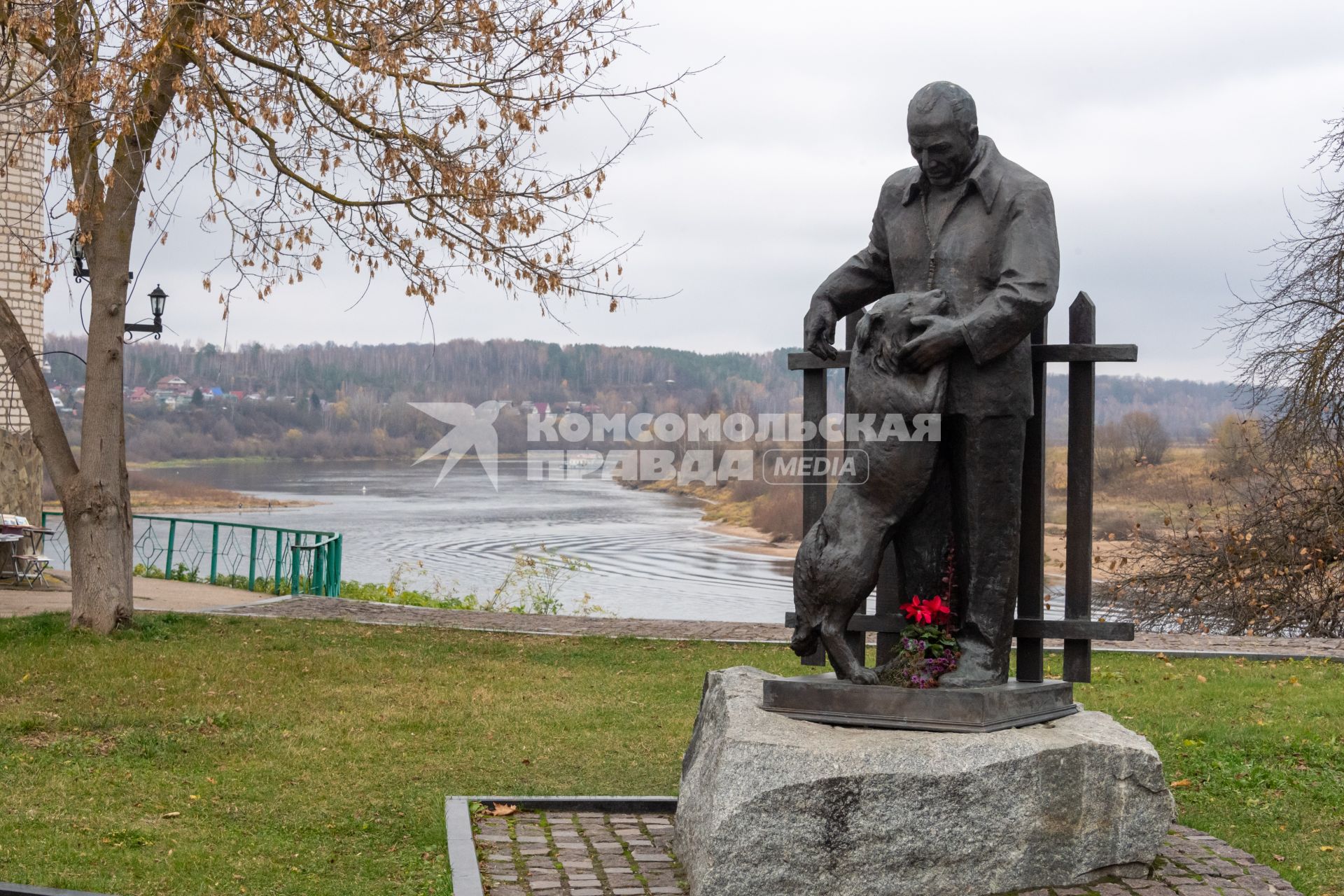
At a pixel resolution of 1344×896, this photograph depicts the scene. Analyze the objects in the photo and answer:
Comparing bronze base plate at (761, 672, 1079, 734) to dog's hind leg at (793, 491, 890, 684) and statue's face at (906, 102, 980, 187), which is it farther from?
statue's face at (906, 102, 980, 187)

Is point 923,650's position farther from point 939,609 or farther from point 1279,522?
point 1279,522

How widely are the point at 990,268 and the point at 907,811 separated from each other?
1.91 metres

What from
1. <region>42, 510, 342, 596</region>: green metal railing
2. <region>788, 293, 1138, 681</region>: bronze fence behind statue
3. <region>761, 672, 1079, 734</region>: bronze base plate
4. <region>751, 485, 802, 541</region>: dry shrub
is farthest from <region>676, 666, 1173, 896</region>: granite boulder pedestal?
<region>751, 485, 802, 541</region>: dry shrub

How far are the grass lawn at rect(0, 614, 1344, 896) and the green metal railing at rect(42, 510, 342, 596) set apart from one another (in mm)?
5065

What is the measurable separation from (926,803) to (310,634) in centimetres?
784

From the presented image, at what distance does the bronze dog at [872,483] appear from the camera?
16.1 feet

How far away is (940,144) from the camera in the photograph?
4.95 metres

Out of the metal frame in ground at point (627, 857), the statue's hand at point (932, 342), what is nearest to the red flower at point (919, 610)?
the statue's hand at point (932, 342)

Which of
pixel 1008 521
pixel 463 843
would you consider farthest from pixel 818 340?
pixel 463 843

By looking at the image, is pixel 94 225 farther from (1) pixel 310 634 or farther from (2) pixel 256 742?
(2) pixel 256 742

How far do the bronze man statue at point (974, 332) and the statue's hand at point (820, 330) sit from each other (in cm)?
41

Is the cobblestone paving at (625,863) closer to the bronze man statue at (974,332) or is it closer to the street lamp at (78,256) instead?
the bronze man statue at (974,332)

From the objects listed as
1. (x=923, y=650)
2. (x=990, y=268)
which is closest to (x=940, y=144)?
(x=990, y=268)

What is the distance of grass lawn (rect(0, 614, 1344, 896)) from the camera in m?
5.00
